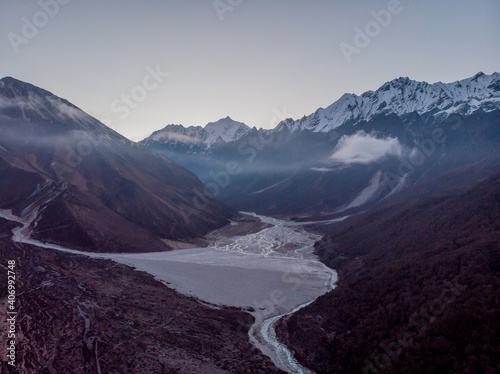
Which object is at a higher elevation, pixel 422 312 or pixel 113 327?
pixel 113 327

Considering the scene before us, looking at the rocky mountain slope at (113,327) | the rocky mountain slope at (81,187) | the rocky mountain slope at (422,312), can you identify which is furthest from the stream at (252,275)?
the rocky mountain slope at (81,187)

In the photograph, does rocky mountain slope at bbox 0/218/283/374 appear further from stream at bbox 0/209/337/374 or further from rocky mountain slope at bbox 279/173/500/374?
rocky mountain slope at bbox 279/173/500/374

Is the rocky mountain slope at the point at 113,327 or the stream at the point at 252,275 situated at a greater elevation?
the rocky mountain slope at the point at 113,327

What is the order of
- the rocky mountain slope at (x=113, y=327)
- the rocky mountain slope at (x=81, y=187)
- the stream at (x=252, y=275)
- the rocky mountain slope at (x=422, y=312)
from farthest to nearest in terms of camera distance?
the rocky mountain slope at (x=81, y=187), the stream at (x=252, y=275), the rocky mountain slope at (x=113, y=327), the rocky mountain slope at (x=422, y=312)

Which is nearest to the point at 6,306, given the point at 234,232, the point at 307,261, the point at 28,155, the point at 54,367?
the point at 54,367

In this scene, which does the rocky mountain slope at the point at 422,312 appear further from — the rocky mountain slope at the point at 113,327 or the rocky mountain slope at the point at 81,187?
the rocky mountain slope at the point at 81,187

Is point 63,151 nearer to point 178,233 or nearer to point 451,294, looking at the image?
point 178,233

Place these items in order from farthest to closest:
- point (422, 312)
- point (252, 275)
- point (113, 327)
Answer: point (252, 275)
point (113, 327)
point (422, 312)

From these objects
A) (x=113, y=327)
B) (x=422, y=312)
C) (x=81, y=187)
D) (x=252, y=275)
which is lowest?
(x=252, y=275)

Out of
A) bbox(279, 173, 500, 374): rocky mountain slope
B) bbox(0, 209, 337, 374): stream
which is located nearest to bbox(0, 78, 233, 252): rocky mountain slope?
bbox(0, 209, 337, 374): stream

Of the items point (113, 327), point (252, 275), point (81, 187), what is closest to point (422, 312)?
point (113, 327)

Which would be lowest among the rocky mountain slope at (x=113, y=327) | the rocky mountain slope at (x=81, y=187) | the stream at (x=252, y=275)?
the stream at (x=252, y=275)

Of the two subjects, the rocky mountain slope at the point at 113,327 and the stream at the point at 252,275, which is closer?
the rocky mountain slope at the point at 113,327

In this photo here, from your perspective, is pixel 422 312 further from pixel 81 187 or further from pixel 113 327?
pixel 81 187
